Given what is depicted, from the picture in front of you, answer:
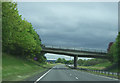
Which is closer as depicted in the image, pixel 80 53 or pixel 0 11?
pixel 0 11

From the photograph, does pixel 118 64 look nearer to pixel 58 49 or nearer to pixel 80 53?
pixel 80 53

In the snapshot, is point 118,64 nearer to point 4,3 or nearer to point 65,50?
point 65,50

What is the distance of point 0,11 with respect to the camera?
22438mm

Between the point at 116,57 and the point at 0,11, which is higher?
the point at 0,11

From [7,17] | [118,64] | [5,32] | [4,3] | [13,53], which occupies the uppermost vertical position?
[4,3]

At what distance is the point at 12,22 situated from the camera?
26219 mm

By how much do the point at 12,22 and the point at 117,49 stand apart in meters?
42.9

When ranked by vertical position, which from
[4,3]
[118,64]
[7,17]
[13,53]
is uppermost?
[4,3]

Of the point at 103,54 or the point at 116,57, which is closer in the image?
the point at 116,57

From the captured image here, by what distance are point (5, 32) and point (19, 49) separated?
90.5 ft

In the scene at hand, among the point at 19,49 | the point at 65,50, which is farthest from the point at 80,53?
the point at 19,49

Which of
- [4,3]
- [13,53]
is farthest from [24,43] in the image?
[4,3]

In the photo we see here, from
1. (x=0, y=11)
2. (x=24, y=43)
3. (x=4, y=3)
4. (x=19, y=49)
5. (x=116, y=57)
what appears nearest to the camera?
(x=0, y=11)

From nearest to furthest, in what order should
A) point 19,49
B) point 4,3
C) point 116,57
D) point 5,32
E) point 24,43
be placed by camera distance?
point 4,3
point 5,32
point 24,43
point 19,49
point 116,57
